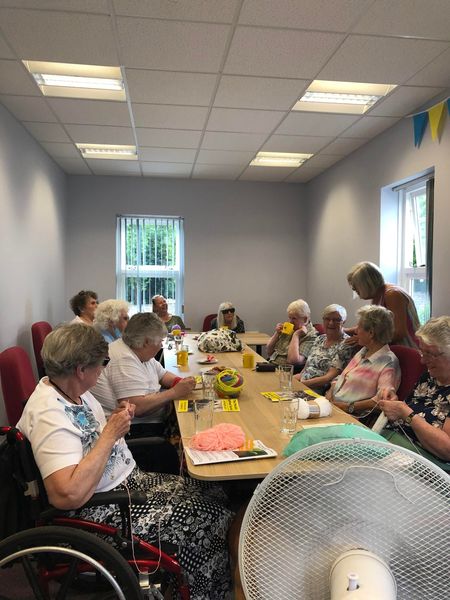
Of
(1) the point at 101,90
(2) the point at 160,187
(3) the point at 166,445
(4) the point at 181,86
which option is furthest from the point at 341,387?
(2) the point at 160,187

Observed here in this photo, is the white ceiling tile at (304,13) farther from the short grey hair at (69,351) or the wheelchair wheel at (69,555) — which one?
the wheelchair wheel at (69,555)

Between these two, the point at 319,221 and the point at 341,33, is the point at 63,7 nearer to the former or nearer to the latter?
the point at 341,33

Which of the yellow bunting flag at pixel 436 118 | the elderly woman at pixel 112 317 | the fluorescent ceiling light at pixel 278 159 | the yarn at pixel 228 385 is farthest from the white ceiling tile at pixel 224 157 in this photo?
the yarn at pixel 228 385

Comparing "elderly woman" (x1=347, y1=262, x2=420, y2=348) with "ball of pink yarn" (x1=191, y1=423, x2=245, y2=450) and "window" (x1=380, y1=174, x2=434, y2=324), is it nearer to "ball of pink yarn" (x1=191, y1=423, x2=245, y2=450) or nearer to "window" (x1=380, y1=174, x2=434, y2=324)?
"window" (x1=380, y1=174, x2=434, y2=324)

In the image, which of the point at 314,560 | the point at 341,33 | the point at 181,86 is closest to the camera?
the point at 314,560

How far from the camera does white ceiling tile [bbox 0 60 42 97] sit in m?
2.88

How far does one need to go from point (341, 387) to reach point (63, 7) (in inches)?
96.9

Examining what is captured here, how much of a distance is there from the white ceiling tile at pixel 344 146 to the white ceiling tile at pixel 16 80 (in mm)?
2762

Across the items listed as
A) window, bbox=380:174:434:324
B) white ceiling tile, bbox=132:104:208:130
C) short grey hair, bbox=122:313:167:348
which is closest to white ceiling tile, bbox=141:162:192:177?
white ceiling tile, bbox=132:104:208:130

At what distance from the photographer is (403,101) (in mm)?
3406

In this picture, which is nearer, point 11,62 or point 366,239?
point 11,62

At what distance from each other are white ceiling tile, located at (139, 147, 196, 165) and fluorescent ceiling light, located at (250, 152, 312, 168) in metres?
0.77

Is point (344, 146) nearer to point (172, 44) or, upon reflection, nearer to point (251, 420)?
point (172, 44)

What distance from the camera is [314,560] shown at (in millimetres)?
780
